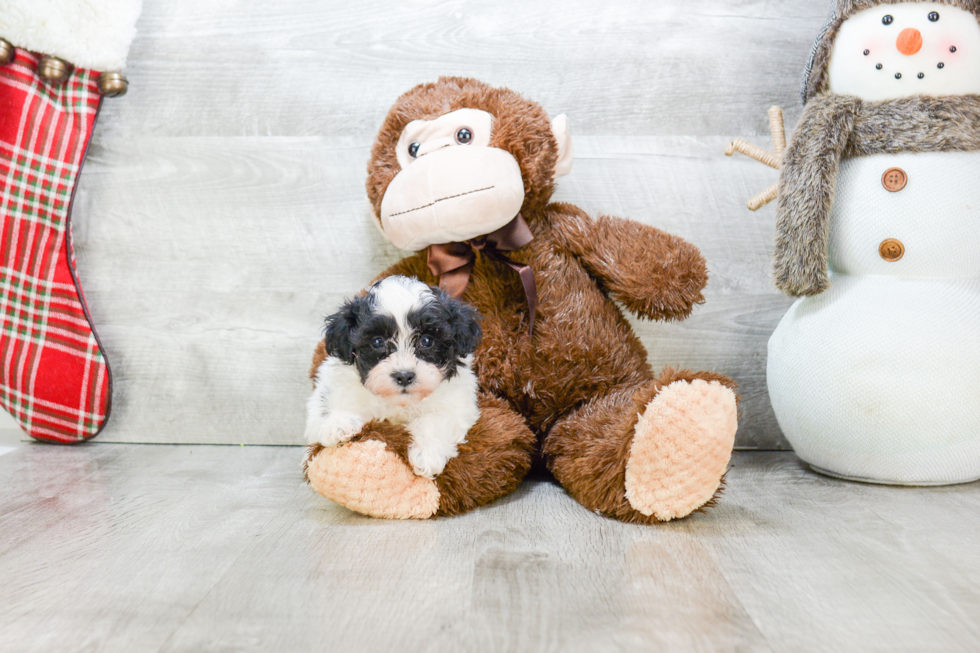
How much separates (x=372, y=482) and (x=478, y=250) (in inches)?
17.3

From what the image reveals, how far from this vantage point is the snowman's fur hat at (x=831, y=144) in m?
1.16

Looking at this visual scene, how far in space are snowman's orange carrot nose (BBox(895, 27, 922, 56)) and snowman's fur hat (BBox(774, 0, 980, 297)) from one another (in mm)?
69

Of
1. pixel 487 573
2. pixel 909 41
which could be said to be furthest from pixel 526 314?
pixel 909 41

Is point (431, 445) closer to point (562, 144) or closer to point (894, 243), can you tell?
point (562, 144)

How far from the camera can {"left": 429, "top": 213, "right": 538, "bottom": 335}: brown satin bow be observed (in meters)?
1.22

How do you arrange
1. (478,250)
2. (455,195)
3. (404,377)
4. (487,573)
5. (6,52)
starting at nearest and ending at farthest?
(487,573) → (404,377) → (455,195) → (478,250) → (6,52)

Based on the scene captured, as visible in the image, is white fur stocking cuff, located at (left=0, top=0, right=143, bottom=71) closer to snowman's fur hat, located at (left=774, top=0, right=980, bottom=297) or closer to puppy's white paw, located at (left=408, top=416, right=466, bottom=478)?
puppy's white paw, located at (left=408, top=416, right=466, bottom=478)

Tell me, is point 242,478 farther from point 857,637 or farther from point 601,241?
point 857,637

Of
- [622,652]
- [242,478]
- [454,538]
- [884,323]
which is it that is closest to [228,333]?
[242,478]

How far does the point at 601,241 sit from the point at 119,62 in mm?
1046

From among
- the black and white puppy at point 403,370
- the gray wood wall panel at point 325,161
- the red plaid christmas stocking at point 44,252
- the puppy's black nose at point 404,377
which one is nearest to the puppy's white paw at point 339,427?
the black and white puppy at point 403,370

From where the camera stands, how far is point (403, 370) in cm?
97

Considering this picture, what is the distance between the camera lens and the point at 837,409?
119 centimetres

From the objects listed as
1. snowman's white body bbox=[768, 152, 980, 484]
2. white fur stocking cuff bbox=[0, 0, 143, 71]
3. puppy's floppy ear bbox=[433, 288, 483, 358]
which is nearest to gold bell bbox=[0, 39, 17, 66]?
white fur stocking cuff bbox=[0, 0, 143, 71]
